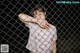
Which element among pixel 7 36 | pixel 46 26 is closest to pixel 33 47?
pixel 46 26

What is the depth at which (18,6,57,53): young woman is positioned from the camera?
2.68m

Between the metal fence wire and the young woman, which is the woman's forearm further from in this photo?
the metal fence wire

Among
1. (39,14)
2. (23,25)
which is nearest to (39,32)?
(39,14)

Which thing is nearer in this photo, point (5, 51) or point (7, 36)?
point (5, 51)

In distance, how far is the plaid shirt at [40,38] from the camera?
2689 mm

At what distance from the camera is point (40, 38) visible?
2736 mm

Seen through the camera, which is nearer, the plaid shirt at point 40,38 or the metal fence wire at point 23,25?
the plaid shirt at point 40,38

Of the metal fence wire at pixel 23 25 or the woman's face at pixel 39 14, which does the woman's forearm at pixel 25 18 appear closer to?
the woman's face at pixel 39 14

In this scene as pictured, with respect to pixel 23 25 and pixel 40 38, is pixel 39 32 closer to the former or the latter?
pixel 40 38

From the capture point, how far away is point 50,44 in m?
2.74

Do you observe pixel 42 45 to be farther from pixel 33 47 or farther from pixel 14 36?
pixel 14 36

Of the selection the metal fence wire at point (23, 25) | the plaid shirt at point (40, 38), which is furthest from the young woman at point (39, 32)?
the metal fence wire at point (23, 25)

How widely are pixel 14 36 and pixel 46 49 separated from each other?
5.52m

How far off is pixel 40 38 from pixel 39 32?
0.09 metres
